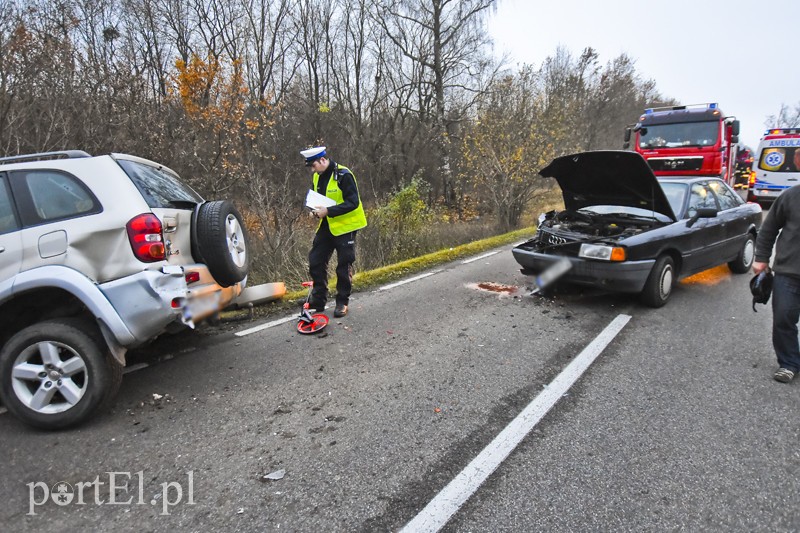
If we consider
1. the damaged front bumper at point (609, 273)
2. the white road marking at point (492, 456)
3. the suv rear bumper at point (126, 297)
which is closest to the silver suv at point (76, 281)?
the suv rear bumper at point (126, 297)

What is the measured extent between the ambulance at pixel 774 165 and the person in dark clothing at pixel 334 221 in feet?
55.4

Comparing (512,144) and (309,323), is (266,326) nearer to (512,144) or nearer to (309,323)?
(309,323)

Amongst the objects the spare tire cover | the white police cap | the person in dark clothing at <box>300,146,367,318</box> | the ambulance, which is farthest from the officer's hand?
the ambulance

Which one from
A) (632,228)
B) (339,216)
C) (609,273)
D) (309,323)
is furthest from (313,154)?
(632,228)

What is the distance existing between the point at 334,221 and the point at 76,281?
8.28ft

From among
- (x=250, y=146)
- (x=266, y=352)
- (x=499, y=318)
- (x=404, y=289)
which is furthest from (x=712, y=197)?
(x=250, y=146)

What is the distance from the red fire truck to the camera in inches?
463

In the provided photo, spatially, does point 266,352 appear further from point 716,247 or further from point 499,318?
point 716,247

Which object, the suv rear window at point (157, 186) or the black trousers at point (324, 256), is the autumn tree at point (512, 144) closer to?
the black trousers at point (324, 256)

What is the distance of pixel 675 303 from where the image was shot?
5.54 m

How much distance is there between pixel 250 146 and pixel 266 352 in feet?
40.2

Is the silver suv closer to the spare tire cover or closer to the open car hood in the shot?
the spare tire cover

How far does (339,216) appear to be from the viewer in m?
4.88

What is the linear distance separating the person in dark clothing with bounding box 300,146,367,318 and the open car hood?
300 centimetres
